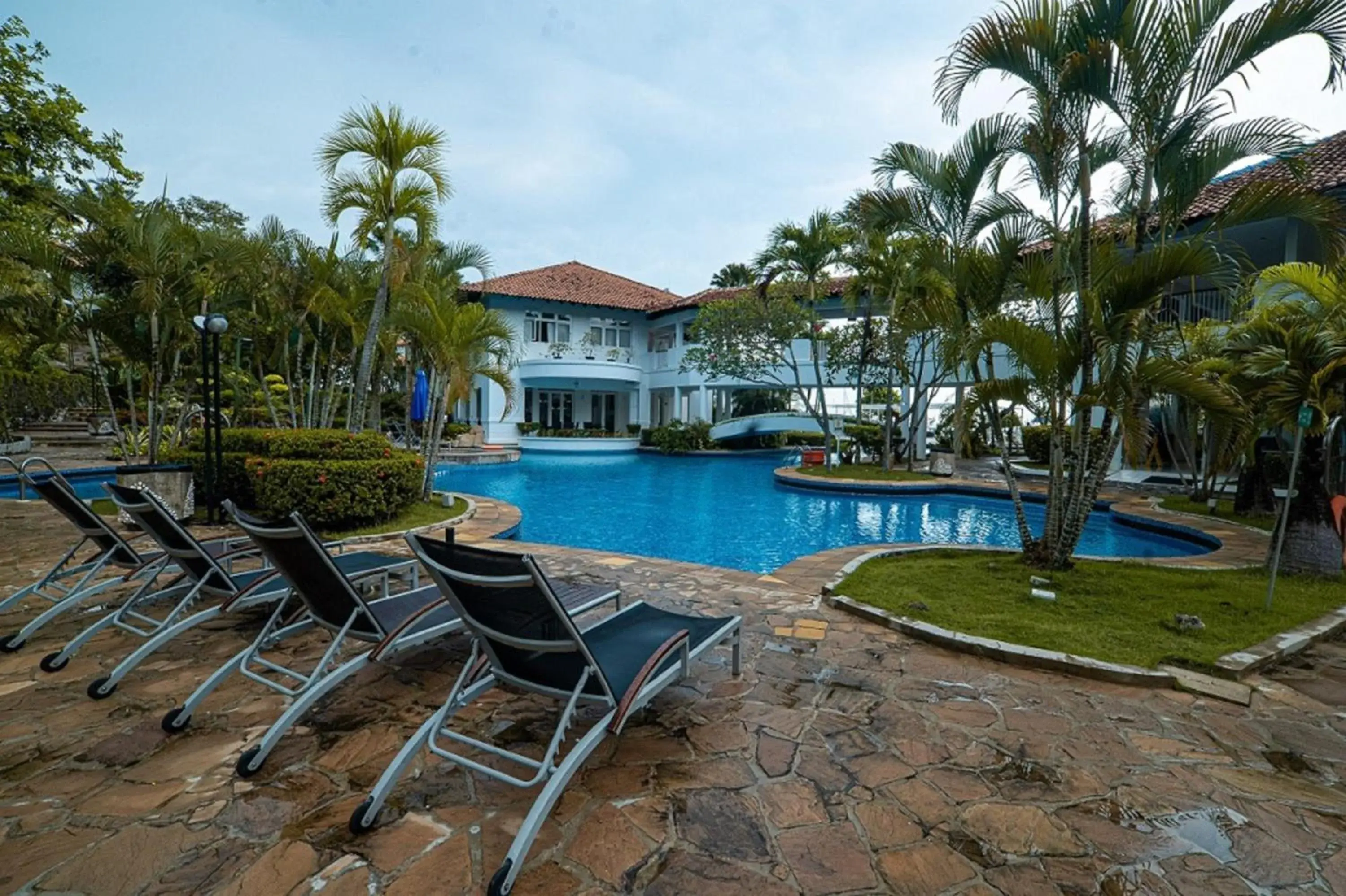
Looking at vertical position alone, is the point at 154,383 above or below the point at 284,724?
above

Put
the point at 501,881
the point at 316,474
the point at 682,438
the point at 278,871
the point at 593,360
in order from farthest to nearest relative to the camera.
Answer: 1. the point at 593,360
2. the point at 682,438
3. the point at 316,474
4. the point at 278,871
5. the point at 501,881

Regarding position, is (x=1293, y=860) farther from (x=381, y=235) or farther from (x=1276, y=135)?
(x=381, y=235)

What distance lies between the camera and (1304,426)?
521 centimetres

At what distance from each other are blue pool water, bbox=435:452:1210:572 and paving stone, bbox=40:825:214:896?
22.0ft

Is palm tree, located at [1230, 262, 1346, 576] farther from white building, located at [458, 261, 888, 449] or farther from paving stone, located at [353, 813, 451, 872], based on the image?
white building, located at [458, 261, 888, 449]

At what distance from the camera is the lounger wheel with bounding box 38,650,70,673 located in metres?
3.83

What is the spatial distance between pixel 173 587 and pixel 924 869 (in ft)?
17.0

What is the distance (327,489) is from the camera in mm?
8312

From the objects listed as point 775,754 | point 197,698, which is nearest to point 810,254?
point 775,754

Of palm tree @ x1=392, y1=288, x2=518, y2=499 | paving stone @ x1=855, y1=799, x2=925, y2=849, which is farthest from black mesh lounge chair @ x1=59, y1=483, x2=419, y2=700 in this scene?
palm tree @ x1=392, y1=288, x2=518, y2=499

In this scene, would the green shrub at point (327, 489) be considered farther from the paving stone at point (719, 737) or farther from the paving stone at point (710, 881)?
the paving stone at point (710, 881)

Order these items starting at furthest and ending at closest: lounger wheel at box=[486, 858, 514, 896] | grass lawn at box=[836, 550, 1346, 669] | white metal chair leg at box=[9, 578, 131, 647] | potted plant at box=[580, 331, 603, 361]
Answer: potted plant at box=[580, 331, 603, 361], grass lawn at box=[836, 550, 1346, 669], white metal chair leg at box=[9, 578, 131, 647], lounger wheel at box=[486, 858, 514, 896]

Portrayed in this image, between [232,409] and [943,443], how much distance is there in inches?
929

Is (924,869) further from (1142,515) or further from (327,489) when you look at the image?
(1142,515)
